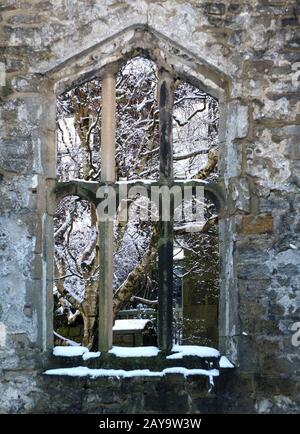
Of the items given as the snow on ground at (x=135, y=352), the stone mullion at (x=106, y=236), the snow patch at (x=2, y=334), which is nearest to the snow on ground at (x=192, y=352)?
the snow on ground at (x=135, y=352)

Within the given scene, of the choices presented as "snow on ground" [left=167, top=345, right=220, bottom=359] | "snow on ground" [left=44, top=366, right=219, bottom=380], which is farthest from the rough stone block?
"snow on ground" [left=44, top=366, right=219, bottom=380]

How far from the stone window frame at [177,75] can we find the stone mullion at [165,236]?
0.18 meters

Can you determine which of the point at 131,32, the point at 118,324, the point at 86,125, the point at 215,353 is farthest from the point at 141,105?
the point at 215,353

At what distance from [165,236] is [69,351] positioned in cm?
98

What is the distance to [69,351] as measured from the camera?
3939 mm

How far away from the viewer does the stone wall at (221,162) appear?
3.78 metres

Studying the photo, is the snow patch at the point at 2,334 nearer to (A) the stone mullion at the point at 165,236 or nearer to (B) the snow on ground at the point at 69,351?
(B) the snow on ground at the point at 69,351

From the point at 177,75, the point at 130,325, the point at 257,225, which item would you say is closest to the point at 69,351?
the point at 257,225

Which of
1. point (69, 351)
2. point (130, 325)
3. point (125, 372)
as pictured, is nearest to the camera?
point (125, 372)

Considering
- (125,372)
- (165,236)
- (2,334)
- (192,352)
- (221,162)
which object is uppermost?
(221,162)

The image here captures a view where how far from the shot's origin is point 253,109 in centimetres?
394

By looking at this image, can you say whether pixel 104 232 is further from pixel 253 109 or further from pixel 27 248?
pixel 253 109

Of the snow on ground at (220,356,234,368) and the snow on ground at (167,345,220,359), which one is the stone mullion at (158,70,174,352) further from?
the snow on ground at (220,356,234,368)

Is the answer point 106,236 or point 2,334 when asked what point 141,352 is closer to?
point 106,236
